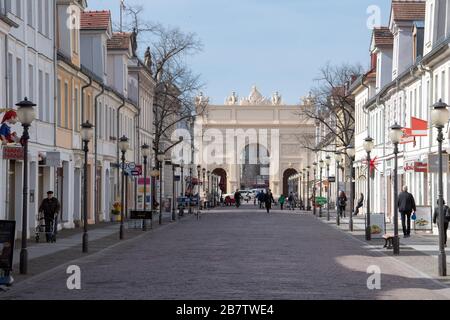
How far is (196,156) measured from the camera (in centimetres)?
12325

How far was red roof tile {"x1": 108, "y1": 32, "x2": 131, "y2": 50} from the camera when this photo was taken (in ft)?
196

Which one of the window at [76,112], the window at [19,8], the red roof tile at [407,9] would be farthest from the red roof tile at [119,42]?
the window at [19,8]

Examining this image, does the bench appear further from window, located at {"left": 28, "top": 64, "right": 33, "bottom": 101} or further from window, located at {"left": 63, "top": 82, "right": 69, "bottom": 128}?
window, located at {"left": 63, "top": 82, "right": 69, "bottom": 128}

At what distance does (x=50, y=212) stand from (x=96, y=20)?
23092mm

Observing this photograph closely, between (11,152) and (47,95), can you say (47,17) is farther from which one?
(11,152)

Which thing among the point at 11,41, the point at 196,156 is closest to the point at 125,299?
the point at 11,41

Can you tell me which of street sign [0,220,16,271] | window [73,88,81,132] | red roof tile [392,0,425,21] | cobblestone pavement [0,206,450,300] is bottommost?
cobblestone pavement [0,206,450,300]

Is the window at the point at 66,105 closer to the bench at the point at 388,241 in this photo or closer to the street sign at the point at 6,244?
the bench at the point at 388,241

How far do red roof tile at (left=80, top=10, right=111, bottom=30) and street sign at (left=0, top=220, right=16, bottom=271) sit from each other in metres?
34.6

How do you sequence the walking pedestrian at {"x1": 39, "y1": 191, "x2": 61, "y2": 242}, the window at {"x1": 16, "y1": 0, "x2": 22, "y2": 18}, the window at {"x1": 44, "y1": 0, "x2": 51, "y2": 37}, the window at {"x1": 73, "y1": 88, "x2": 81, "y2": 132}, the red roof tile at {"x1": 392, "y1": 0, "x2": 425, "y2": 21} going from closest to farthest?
the walking pedestrian at {"x1": 39, "y1": 191, "x2": 61, "y2": 242}
the window at {"x1": 16, "y1": 0, "x2": 22, "y2": 18}
the window at {"x1": 44, "y1": 0, "x2": 51, "y2": 37}
the window at {"x1": 73, "y1": 88, "x2": 81, "y2": 132}
the red roof tile at {"x1": 392, "y1": 0, "x2": 425, "y2": 21}

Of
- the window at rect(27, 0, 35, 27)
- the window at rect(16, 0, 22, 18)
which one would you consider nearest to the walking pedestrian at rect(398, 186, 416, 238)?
the window at rect(27, 0, 35, 27)
